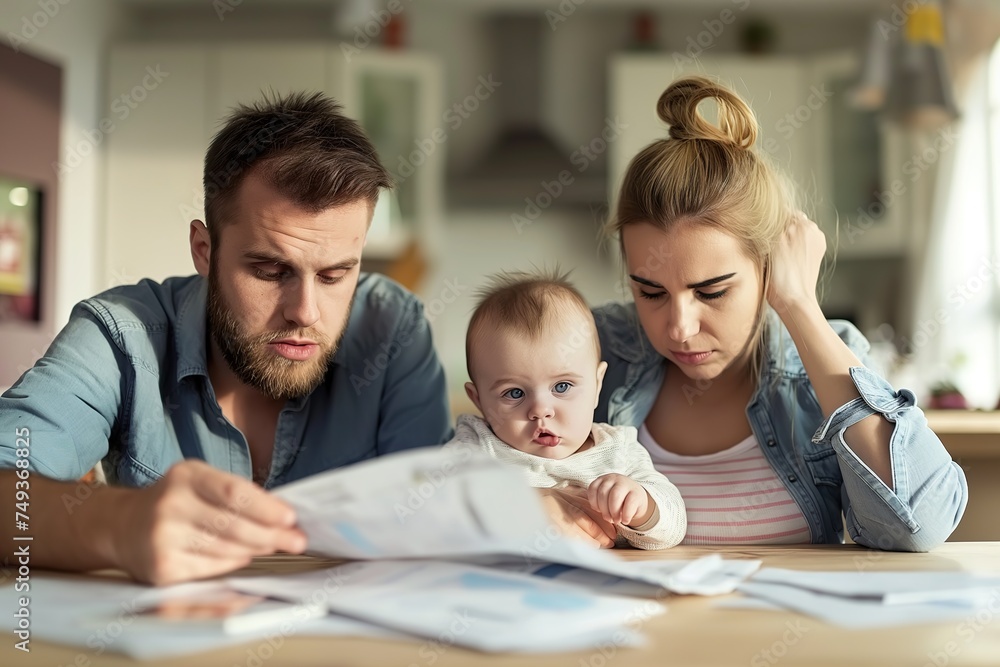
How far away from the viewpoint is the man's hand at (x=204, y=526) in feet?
2.59

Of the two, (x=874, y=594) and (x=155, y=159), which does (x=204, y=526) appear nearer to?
(x=874, y=594)

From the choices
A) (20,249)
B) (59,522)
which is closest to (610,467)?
(59,522)

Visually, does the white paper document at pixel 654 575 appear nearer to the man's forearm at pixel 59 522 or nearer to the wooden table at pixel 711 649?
the wooden table at pixel 711 649

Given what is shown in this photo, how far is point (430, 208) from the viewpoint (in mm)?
5078

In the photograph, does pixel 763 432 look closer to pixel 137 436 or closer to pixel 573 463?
pixel 573 463

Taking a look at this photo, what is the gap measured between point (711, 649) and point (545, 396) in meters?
0.66

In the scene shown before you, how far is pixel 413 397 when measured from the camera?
1.57m

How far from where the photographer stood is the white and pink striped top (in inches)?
53.1

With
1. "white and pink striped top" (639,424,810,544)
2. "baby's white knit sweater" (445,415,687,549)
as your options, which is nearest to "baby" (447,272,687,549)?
"baby's white knit sweater" (445,415,687,549)

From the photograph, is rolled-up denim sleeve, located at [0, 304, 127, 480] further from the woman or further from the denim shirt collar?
the woman

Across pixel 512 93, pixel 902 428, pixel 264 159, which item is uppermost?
pixel 512 93

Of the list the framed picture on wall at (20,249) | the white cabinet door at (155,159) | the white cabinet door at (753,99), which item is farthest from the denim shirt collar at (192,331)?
the white cabinet door at (753,99)

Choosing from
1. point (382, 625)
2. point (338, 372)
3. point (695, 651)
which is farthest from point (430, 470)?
point (338, 372)

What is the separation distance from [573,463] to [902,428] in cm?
44
